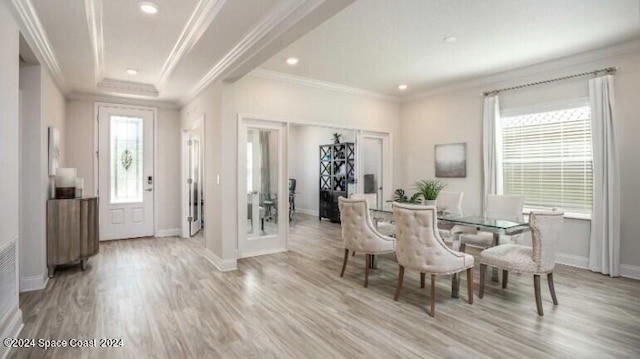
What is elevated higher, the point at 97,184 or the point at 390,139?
the point at 390,139

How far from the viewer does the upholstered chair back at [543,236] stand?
293cm

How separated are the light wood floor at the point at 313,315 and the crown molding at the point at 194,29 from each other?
2.61 meters

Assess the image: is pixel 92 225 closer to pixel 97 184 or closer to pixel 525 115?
pixel 97 184

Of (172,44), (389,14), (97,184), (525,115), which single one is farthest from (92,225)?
(525,115)

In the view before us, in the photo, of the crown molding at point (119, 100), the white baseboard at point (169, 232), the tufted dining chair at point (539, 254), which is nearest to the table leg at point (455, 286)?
the tufted dining chair at point (539, 254)

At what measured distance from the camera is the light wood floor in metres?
2.36

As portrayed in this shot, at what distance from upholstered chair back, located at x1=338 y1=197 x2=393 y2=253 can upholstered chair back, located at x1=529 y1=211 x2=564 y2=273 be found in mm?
1412

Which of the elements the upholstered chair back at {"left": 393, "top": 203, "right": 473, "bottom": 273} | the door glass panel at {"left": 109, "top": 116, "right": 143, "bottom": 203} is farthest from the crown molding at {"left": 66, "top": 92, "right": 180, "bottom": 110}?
the upholstered chair back at {"left": 393, "top": 203, "right": 473, "bottom": 273}

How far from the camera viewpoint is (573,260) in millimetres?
4441

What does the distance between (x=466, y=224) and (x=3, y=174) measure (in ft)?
12.9

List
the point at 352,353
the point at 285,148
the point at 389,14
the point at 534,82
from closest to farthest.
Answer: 1. the point at 352,353
2. the point at 389,14
3. the point at 534,82
4. the point at 285,148

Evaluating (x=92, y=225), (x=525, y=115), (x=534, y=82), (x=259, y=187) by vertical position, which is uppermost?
(x=534, y=82)

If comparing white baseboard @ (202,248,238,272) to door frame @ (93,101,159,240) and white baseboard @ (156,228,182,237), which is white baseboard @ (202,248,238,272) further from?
door frame @ (93,101,159,240)

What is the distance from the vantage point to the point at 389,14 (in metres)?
3.24
